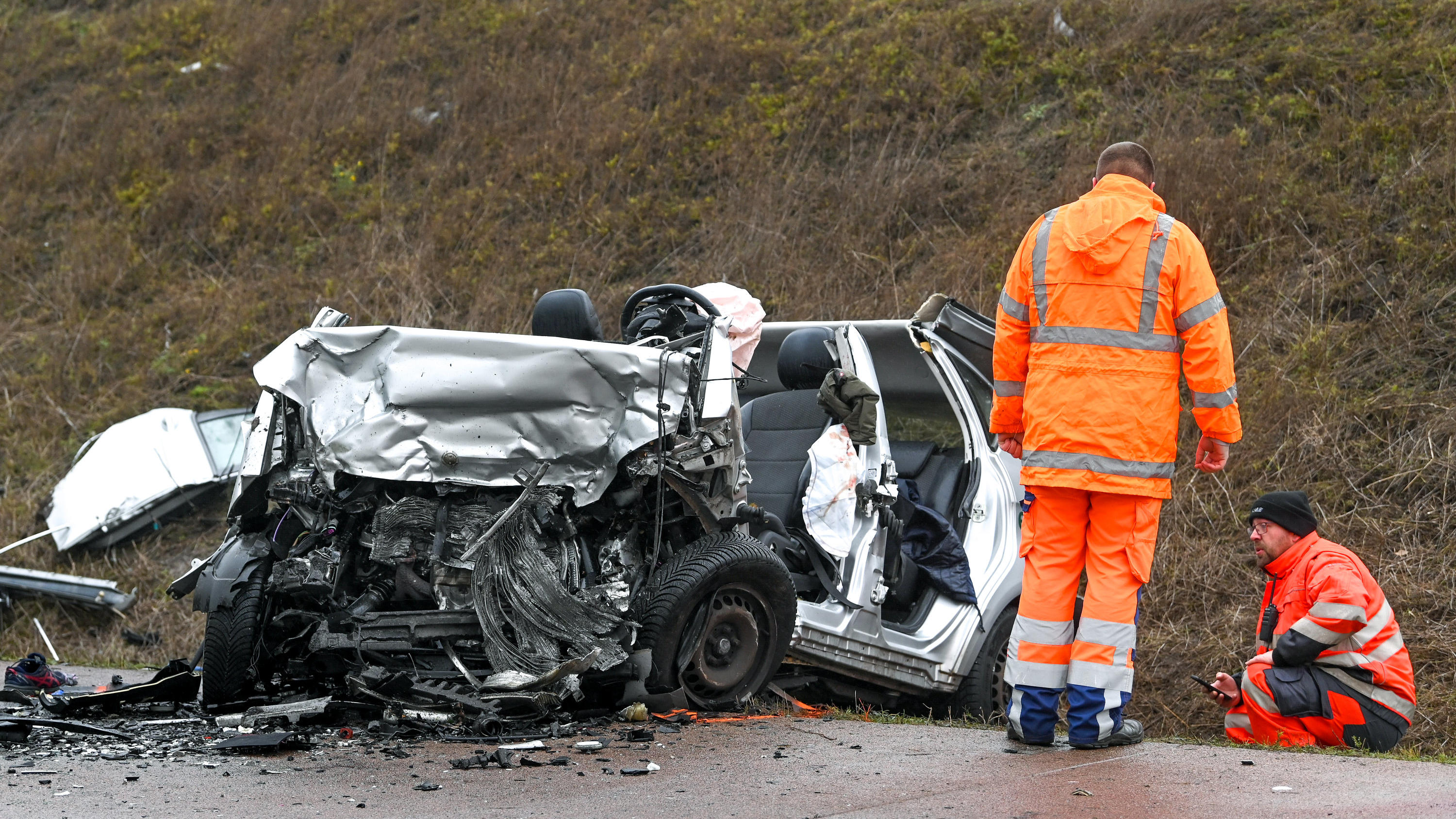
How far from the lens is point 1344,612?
4988 millimetres

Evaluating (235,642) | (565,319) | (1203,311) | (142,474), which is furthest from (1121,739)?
(142,474)

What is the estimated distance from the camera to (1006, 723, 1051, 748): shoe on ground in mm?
4500

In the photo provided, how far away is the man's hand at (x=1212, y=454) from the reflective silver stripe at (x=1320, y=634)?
3.39ft

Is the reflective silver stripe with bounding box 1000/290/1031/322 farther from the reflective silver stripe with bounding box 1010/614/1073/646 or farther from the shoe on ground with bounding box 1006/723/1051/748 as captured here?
the shoe on ground with bounding box 1006/723/1051/748

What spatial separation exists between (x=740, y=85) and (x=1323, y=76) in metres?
5.47

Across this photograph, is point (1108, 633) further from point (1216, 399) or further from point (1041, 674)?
point (1216, 399)

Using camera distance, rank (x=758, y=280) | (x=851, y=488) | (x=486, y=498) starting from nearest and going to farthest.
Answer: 1. (x=486, y=498)
2. (x=851, y=488)
3. (x=758, y=280)

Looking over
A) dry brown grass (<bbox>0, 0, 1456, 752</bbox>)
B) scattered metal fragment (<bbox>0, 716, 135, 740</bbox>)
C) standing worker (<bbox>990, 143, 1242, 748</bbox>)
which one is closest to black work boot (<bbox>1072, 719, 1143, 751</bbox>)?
standing worker (<bbox>990, 143, 1242, 748</bbox>)

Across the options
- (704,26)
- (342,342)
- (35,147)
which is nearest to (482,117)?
(704,26)

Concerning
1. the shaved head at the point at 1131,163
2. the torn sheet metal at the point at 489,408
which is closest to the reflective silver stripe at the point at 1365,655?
the shaved head at the point at 1131,163

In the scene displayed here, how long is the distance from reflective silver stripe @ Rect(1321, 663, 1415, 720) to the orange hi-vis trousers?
124 cm

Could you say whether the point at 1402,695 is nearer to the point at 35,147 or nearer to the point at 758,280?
the point at 758,280

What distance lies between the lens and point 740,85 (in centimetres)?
1334

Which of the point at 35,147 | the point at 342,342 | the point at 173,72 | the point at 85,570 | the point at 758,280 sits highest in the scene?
the point at 173,72
